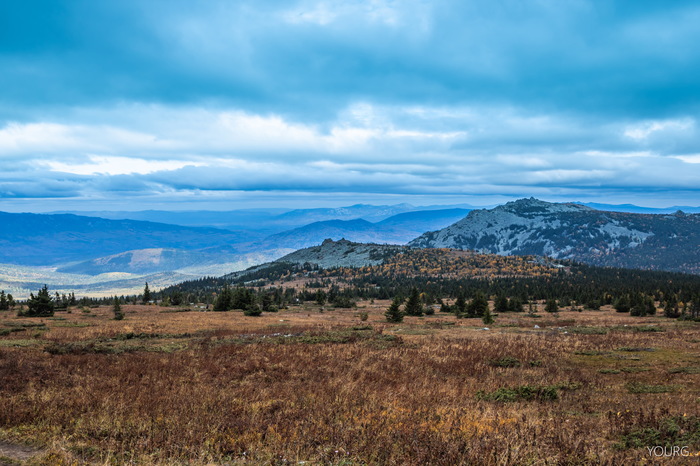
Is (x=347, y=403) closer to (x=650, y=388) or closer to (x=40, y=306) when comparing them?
(x=650, y=388)

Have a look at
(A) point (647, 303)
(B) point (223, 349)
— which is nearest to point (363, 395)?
(B) point (223, 349)

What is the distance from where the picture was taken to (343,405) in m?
12.5

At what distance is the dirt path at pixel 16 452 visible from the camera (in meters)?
8.20

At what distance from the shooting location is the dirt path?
323 inches

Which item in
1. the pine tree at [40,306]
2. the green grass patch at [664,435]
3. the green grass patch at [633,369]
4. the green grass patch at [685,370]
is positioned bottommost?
the pine tree at [40,306]

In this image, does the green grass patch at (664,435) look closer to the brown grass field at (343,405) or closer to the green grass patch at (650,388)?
the brown grass field at (343,405)

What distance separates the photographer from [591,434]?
32.9ft

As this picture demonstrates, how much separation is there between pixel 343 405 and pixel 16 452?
864 cm

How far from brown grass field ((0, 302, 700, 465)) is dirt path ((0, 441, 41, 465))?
5 centimetres

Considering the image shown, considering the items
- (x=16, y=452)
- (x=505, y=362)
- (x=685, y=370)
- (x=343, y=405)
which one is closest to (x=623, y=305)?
(x=685, y=370)

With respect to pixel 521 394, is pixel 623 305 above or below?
below

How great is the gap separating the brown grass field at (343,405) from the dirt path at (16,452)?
5 centimetres

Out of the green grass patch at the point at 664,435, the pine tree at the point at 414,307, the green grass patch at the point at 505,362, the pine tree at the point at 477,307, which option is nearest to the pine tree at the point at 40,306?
the pine tree at the point at 414,307

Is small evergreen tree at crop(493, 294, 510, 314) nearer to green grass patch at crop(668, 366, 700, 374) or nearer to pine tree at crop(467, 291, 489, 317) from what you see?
pine tree at crop(467, 291, 489, 317)
